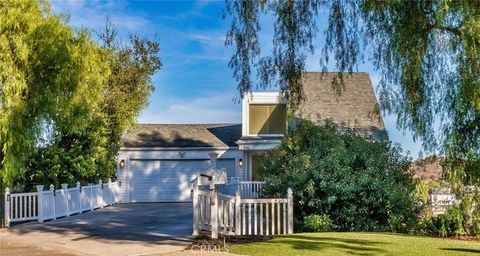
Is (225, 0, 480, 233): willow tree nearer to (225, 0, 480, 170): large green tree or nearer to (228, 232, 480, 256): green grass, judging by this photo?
(225, 0, 480, 170): large green tree

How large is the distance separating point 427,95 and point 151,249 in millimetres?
6689

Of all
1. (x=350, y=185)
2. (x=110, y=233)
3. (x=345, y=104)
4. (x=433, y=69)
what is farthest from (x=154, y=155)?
(x=433, y=69)

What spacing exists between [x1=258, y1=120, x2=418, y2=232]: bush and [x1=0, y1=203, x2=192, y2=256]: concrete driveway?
3327mm

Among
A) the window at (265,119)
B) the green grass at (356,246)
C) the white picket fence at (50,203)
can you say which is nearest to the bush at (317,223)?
the green grass at (356,246)

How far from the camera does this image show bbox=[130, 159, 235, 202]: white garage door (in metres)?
28.4

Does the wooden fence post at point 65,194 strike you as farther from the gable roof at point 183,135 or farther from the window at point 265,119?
the window at point 265,119

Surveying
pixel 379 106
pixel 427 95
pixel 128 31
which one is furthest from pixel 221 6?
pixel 128 31

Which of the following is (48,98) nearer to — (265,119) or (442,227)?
(265,119)

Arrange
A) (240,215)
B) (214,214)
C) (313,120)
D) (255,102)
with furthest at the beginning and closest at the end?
Answer: (255,102), (313,120), (240,215), (214,214)

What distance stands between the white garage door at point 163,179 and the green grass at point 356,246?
651 inches

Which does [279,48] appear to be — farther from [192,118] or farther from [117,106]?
[192,118]

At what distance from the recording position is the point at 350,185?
14.4 metres

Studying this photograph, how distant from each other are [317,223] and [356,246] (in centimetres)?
306

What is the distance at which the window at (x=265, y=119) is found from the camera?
26938 millimetres
